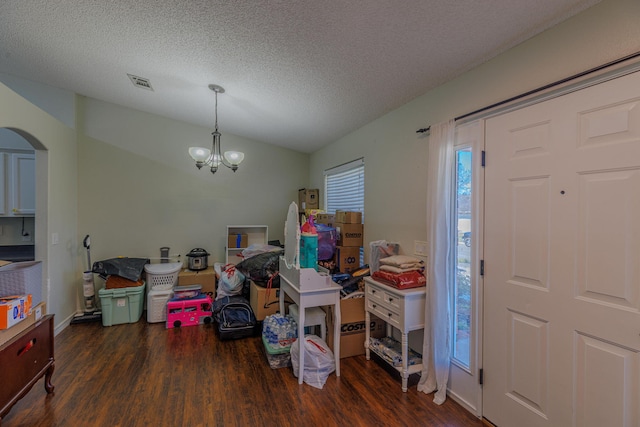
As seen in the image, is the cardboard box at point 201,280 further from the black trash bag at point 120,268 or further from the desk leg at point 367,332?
the desk leg at point 367,332

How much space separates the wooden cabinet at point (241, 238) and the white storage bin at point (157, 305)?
3.48 feet

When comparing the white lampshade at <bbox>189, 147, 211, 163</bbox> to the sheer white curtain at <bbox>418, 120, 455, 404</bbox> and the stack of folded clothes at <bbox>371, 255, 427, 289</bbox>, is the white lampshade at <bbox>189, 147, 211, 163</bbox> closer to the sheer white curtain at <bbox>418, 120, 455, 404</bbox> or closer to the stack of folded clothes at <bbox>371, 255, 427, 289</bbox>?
the stack of folded clothes at <bbox>371, 255, 427, 289</bbox>

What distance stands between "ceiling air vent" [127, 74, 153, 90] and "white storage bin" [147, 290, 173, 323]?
8.47ft

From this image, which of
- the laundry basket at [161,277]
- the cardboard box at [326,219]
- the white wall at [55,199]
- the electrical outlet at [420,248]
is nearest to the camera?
the electrical outlet at [420,248]

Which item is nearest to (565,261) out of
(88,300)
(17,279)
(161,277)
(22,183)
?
(17,279)

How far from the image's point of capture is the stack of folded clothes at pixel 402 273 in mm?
2265

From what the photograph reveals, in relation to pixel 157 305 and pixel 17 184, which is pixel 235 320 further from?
pixel 17 184

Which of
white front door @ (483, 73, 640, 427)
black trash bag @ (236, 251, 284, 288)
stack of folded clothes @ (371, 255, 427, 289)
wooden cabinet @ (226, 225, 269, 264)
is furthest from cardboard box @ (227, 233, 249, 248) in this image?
white front door @ (483, 73, 640, 427)

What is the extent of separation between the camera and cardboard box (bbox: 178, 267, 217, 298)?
13.3 ft

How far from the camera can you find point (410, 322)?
2.20 metres

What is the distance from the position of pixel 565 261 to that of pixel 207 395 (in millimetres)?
2585

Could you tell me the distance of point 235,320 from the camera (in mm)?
3195

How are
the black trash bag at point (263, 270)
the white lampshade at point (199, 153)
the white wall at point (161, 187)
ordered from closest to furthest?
1. the white lampshade at point (199, 153)
2. the black trash bag at point (263, 270)
3. the white wall at point (161, 187)

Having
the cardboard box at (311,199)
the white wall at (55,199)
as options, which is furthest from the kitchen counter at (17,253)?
the cardboard box at (311,199)
